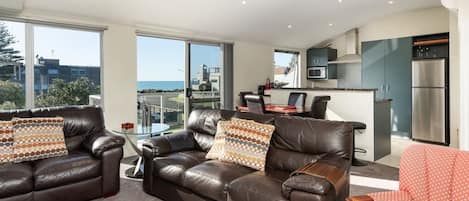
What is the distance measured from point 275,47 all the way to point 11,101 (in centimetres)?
531

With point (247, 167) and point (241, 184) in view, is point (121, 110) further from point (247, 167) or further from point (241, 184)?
point (241, 184)

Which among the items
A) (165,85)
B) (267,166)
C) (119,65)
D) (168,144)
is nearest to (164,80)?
(165,85)

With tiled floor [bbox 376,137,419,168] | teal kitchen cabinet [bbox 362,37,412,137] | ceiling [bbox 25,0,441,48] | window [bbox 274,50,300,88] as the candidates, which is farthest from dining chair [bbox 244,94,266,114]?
teal kitchen cabinet [bbox 362,37,412,137]

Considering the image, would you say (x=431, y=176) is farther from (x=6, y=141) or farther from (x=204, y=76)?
(x=204, y=76)

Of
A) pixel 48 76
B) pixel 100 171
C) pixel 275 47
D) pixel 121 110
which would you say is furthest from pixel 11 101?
pixel 275 47

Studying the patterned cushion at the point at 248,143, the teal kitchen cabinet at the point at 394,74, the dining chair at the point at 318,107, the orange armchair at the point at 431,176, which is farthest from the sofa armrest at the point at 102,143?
the teal kitchen cabinet at the point at 394,74

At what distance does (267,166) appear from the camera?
9.20 feet

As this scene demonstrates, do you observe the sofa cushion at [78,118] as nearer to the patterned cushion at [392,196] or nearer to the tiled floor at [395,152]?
the patterned cushion at [392,196]

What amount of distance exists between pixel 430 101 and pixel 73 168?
5986 millimetres

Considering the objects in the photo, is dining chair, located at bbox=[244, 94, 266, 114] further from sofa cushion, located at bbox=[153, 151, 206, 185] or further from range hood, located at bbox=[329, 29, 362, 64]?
range hood, located at bbox=[329, 29, 362, 64]

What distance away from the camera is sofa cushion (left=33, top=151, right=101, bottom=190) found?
274 cm

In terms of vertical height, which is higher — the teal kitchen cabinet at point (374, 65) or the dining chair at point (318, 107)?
the teal kitchen cabinet at point (374, 65)

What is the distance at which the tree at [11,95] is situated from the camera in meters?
3.81

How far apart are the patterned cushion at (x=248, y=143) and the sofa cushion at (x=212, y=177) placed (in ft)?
0.26
